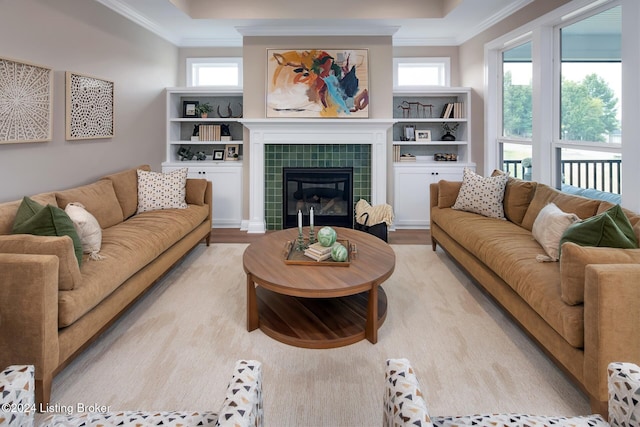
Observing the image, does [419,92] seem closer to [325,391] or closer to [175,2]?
[175,2]

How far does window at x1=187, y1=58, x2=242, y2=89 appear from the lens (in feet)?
20.0

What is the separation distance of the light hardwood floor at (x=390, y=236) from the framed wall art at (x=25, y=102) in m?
2.25

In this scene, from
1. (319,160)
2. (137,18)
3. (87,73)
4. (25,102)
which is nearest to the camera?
(25,102)

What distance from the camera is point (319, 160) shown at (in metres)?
5.56

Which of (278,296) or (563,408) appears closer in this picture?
(563,408)

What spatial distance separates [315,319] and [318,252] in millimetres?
441

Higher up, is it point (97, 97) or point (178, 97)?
point (178, 97)

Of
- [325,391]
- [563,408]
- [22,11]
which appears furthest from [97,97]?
[563,408]

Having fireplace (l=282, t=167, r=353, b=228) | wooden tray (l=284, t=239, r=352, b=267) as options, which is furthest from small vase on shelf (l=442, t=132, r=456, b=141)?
wooden tray (l=284, t=239, r=352, b=267)

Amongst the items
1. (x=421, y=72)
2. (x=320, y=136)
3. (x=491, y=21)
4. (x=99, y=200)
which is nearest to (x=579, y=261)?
(x=99, y=200)

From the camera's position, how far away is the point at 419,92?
5754 mm

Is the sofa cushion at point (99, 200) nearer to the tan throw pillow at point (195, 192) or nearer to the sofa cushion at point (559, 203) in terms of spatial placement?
the tan throw pillow at point (195, 192)

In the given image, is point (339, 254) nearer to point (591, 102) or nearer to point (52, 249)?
point (52, 249)

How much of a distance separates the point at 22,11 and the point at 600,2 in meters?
4.42
